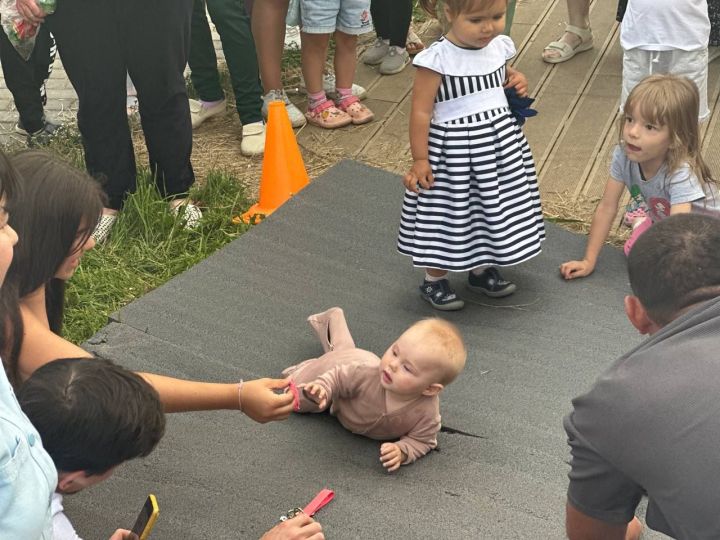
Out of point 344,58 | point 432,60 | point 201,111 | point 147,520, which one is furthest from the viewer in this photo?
point 201,111

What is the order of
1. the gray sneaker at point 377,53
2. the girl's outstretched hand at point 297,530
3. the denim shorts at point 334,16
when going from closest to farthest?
the girl's outstretched hand at point 297,530, the denim shorts at point 334,16, the gray sneaker at point 377,53

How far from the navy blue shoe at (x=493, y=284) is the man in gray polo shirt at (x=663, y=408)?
1.62m

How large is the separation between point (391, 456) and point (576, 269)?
1.33m

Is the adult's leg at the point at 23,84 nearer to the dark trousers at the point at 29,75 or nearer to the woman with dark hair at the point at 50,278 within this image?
the dark trousers at the point at 29,75

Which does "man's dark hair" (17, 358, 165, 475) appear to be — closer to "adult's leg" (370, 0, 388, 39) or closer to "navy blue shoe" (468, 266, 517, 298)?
"navy blue shoe" (468, 266, 517, 298)

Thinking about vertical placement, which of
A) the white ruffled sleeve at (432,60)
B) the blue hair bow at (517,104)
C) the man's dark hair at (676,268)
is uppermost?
the man's dark hair at (676,268)

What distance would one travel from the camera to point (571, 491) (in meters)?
2.02

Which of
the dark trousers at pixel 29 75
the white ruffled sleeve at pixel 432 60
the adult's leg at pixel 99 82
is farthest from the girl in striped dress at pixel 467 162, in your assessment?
the dark trousers at pixel 29 75

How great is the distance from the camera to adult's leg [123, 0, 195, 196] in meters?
3.77

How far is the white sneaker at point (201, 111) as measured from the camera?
17.5ft

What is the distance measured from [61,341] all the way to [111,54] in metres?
1.82

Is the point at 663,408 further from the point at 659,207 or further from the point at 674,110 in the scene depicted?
the point at 659,207

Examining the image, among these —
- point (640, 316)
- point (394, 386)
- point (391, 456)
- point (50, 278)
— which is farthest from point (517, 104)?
point (50, 278)

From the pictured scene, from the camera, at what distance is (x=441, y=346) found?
2713mm
